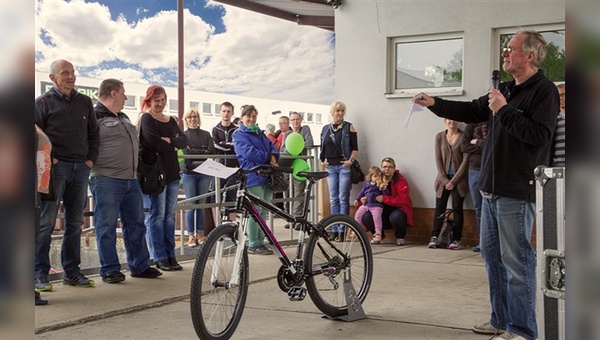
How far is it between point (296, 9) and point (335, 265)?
9.43 metres

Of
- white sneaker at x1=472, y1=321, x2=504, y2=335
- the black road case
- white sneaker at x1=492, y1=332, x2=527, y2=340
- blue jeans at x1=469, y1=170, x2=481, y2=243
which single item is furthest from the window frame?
the black road case

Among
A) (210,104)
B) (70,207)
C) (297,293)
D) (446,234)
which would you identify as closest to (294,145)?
(446,234)

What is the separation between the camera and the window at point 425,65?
404 inches

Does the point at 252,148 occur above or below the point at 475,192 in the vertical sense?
above

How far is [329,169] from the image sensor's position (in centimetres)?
1077

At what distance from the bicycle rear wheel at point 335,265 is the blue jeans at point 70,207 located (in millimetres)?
2169

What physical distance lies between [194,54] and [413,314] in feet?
54.0

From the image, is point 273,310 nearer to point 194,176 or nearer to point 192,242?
point 194,176

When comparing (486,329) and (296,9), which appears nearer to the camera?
(486,329)

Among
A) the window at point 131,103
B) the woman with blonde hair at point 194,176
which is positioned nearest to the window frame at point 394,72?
the woman with blonde hair at point 194,176

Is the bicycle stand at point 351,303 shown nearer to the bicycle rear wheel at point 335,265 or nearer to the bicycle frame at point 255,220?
the bicycle rear wheel at point 335,265
